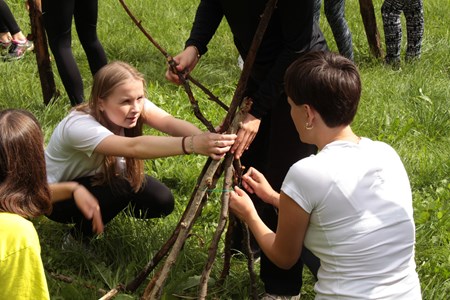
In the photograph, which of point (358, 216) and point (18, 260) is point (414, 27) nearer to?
point (358, 216)

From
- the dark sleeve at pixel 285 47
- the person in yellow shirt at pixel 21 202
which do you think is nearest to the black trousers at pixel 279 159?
the dark sleeve at pixel 285 47

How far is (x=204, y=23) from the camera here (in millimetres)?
3082

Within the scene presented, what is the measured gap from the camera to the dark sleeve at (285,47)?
8.70ft

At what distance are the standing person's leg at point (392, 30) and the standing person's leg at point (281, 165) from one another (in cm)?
339

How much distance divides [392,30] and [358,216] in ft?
13.9

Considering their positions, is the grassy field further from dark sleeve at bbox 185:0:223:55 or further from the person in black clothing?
dark sleeve at bbox 185:0:223:55

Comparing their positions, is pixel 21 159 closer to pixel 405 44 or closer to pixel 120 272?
pixel 120 272

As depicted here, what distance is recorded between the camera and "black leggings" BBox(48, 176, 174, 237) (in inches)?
126

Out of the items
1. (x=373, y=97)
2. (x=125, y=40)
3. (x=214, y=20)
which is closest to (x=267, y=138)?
(x=214, y=20)

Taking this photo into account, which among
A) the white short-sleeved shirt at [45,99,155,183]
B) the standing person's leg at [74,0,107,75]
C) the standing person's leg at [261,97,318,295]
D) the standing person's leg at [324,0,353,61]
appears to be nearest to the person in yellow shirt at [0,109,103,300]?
the white short-sleeved shirt at [45,99,155,183]

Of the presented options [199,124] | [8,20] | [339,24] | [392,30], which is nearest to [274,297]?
[199,124]

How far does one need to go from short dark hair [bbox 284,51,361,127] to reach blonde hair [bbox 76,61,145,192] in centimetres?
98

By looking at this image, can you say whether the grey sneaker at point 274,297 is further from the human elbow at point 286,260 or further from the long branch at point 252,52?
the long branch at point 252,52

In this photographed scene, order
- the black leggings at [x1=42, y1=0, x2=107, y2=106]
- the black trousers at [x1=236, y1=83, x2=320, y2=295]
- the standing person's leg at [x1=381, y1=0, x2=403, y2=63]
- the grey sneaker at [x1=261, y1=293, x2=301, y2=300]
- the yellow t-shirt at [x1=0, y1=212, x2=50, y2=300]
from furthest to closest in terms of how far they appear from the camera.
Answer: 1. the standing person's leg at [x1=381, y1=0, x2=403, y2=63]
2. the black leggings at [x1=42, y1=0, x2=107, y2=106]
3. the grey sneaker at [x1=261, y1=293, x2=301, y2=300]
4. the black trousers at [x1=236, y1=83, x2=320, y2=295]
5. the yellow t-shirt at [x1=0, y1=212, x2=50, y2=300]
